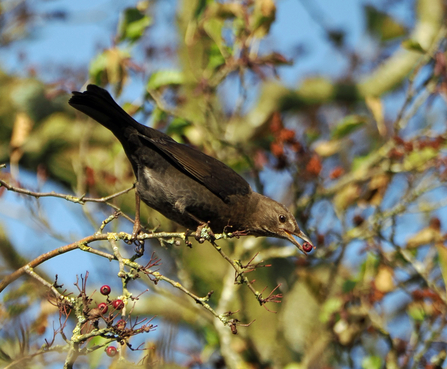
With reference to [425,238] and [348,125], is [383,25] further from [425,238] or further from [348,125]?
[425,238]

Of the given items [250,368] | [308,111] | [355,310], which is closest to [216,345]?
[250,368]

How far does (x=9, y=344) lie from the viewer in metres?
2.59

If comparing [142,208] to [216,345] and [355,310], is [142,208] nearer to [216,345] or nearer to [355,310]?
[216,345]

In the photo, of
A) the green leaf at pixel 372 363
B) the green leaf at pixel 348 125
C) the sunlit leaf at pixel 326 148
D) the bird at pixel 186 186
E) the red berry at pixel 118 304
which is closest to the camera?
the red berry at pixel 118 304

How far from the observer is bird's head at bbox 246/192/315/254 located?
4164mm

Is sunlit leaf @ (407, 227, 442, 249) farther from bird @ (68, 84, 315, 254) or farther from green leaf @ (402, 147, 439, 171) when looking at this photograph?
bird @ (68, 84, 315, 254)

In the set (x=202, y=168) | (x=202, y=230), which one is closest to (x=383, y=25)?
(x=202, y=168)

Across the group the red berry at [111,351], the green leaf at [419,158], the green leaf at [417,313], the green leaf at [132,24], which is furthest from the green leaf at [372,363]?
the green leaf at [132,24]

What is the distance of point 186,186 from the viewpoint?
403 centimetres

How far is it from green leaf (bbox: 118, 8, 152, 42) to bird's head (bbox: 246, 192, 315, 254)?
189 centimetres

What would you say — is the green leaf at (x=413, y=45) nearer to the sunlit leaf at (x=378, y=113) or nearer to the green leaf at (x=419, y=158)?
the sunlit leaf at (x=378, y=113)

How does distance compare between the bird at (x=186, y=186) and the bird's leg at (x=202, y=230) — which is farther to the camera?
the bird at (x=186, y=186)

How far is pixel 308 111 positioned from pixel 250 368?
4636 millimetres

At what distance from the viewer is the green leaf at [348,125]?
4848mm
